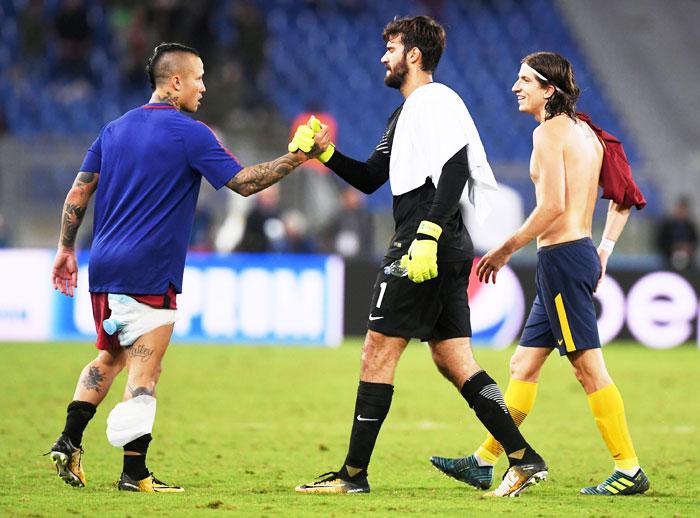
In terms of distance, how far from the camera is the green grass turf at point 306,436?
5754mm

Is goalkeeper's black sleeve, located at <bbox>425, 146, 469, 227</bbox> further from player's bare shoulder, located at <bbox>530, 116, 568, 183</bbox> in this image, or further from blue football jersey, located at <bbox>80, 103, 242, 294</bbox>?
blue football jersey, located at <bbox>80, 103, 242, 294</bbox>

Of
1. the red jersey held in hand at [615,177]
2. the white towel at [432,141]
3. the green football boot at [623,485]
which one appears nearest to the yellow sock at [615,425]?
the green football boot at [623,485]

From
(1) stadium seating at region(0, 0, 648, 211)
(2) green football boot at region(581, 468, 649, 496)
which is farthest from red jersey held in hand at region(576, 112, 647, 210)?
(1) stadium seating at region(0, 0, 648, 211)

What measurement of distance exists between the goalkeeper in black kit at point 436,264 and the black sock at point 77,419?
1.09m

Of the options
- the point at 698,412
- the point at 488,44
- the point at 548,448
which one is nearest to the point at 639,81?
the point at 488,44

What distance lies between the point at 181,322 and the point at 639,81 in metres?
12.0

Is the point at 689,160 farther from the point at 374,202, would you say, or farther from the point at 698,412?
the point at 698,412

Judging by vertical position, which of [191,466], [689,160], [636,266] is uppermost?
[689,160]

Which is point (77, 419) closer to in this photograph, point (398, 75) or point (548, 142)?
point (398, 75)

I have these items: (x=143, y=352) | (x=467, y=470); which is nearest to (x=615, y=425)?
(x=467, y=470)

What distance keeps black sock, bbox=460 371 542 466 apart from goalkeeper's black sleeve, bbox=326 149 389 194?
110 centimetres

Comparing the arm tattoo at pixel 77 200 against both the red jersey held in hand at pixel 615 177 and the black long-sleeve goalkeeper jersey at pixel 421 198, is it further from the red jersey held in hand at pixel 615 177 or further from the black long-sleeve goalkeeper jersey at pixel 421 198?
the red jersey held in hand at pixel 615 177

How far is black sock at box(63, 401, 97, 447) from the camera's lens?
6.08 metres

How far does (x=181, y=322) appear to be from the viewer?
1545 centimetres
